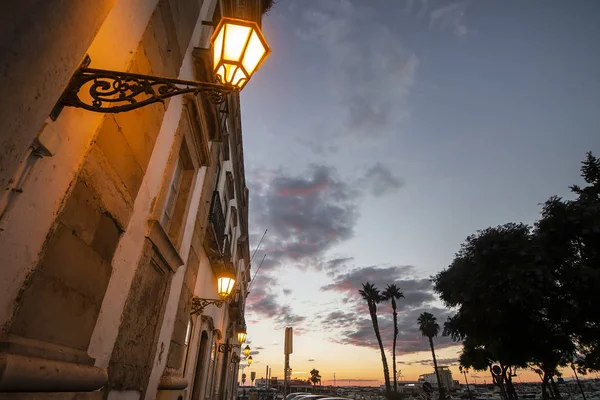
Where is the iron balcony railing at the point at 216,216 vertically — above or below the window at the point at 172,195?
above

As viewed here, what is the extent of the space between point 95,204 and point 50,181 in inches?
23.4

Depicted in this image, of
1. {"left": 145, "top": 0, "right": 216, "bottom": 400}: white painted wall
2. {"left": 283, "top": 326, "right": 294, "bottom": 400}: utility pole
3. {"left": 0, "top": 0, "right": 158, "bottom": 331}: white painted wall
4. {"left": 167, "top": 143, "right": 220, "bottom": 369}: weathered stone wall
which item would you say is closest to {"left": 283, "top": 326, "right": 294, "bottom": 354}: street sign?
{"left": 283, "top": 326, "right": 294, "bottom": 400}: utility pole

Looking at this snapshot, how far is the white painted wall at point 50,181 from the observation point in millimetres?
1941

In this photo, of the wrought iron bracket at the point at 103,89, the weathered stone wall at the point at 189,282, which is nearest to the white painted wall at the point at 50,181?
the wrought iron bracket at the point at 103,89

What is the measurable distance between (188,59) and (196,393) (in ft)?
Result: 27.5

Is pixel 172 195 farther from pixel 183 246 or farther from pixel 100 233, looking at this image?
pixel 100 233

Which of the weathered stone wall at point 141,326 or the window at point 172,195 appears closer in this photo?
the weathered stone wall at point 141,326

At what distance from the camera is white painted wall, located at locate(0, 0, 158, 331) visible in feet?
6.37

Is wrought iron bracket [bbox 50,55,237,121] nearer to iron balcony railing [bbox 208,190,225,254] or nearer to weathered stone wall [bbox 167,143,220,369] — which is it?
weathered stone wall [bbox 167,143,220,369]

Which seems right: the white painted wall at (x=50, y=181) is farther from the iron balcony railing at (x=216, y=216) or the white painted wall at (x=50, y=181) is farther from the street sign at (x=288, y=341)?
the street sign at (x=288, y=341)

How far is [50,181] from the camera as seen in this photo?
2.27 m

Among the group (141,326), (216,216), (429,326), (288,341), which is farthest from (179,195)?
(429,326)

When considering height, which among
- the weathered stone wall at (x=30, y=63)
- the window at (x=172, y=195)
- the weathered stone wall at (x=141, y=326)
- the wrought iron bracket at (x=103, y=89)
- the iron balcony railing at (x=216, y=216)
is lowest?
the weathered stone wall at (x=141, y=326)

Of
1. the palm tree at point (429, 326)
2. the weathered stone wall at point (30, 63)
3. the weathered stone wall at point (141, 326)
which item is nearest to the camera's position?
the weathered stone wall at point (30, 63)
